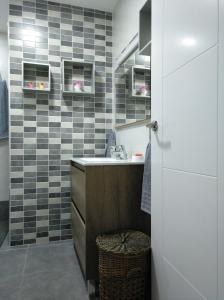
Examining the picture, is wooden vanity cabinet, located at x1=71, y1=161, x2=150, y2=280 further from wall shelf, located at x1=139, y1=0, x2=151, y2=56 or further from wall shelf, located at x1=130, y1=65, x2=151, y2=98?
wall shelf, located at x1=139, y1=0, x2=151, y2=56

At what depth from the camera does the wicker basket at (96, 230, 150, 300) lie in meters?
1.24

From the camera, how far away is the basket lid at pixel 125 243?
125 centimetres

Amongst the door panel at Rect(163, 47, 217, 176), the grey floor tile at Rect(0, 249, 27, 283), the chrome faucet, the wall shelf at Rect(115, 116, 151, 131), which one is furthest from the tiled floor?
the wall shelf at Rect(115, 116, 151, 131)

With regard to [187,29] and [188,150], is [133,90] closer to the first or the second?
[187,29]

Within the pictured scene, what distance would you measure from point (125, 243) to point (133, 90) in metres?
1.26

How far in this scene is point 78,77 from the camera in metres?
2.45

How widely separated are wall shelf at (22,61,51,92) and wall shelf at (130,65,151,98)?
33.4 inches

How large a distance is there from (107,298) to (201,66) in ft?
4.15

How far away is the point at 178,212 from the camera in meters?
1.00

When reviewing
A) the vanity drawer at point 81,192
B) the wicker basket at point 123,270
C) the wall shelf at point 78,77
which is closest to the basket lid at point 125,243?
the wicker basket at point 123,270

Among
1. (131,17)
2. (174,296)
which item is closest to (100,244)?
(174,296)

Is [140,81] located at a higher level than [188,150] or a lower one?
higher

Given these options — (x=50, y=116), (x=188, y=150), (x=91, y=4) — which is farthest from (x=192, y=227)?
(x=91, y=4)

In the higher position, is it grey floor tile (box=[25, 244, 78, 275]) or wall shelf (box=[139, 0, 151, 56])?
wall shelf (box=[139, 0, 151, 56])
